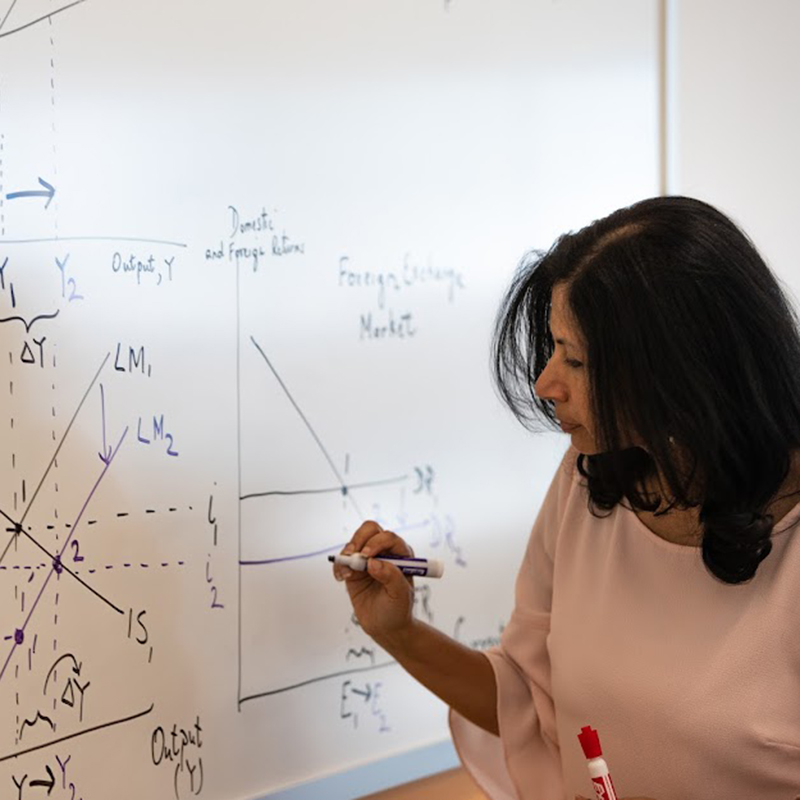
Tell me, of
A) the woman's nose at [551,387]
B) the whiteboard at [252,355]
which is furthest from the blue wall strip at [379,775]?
the woman's nose at [551,387]

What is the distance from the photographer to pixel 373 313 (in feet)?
4.44

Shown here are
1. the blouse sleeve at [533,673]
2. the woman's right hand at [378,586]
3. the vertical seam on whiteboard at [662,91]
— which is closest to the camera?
the woman's right hand at [378,586]

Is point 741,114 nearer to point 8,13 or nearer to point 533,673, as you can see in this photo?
point 533,673

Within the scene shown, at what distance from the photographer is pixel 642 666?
46.1 inches

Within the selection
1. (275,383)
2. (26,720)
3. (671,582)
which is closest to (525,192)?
(275,383)

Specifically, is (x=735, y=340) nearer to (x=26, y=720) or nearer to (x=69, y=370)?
(x=69, y=370)

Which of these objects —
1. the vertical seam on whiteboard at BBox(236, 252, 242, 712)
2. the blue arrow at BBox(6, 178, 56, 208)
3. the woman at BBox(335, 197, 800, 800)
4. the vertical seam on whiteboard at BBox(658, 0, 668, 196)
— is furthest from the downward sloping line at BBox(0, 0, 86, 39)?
the vertical seam on whiteboard at BBox(658, 0, 668, 196)

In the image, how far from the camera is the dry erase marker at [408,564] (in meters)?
1.17

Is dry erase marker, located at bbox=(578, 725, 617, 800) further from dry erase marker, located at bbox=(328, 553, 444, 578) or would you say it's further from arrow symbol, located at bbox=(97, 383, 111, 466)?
arrow symbol, located at bbox=(97, 383, 111, 466)

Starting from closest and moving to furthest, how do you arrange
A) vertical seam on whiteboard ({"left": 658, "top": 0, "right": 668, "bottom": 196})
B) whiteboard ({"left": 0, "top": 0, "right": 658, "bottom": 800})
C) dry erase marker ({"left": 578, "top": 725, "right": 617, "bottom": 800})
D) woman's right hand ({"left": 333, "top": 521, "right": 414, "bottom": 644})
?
dry erase marker ({"left": 578, "top": 725, "right": 617, "bottom": 800}), whiteboard ({"left": 0, "top": 0, "right": 658, "bottom": 800}), woman's right hand ({"left": 333, "top": 521, "right": 414, "bottom": 644}), vertical seam on whiteboard ({"left": 658, "top": 0, "right": 668, "bottom": 196})

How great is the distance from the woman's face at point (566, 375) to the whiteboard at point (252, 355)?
30cm

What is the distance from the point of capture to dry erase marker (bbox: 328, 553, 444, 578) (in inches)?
46.3

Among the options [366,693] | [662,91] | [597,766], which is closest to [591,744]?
[597,766]

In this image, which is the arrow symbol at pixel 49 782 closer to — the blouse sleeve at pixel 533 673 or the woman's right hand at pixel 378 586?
the woman's right hand at pixel 378 586
